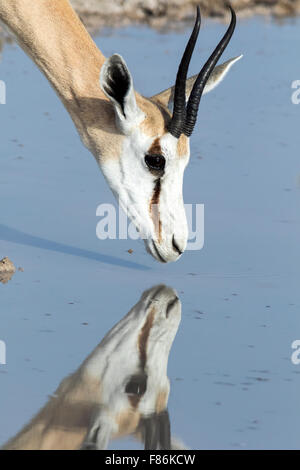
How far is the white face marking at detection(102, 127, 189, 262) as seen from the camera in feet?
22.6

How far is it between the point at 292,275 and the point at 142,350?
5.80 ft

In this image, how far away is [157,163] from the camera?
6.86 metres

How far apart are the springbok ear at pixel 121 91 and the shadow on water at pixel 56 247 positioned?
1.14 m

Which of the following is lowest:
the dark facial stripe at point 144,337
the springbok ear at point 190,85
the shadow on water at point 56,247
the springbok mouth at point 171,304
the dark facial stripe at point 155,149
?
the dark facial stripe at point 144,337

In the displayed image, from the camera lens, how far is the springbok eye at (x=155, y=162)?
270 inches

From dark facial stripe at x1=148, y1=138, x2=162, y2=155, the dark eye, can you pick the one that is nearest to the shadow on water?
dark facial stripe at x1=148, y1=138, x2=162, y2=155

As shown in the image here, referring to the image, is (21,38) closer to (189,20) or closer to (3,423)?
(3,423)

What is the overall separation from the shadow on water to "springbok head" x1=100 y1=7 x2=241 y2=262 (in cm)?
66

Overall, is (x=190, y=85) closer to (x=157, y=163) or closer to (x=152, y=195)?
(x=157, y=163)

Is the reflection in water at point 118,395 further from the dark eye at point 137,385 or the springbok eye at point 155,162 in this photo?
the springbok eye at point 155,162

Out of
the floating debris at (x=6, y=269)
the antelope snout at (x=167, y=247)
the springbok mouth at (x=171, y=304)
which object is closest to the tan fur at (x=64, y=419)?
the springbok mouth at (x=171, y=304)

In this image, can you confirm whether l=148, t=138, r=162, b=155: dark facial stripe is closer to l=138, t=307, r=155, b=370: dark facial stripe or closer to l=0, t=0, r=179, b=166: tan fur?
l=0, t=0, r=179, b=166: tan fur

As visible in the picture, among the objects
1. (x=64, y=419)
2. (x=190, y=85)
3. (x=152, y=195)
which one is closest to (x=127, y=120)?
(x=152, y=195)

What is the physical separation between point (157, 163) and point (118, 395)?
1.89 m
